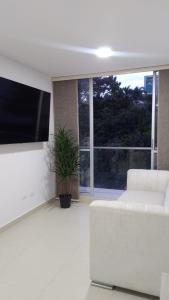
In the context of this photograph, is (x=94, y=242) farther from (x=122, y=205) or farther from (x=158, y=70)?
(x=158, y=70)

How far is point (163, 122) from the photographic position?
3.79 metres

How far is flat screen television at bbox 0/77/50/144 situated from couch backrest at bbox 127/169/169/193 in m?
1.61

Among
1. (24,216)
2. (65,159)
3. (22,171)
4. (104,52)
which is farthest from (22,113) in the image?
(24,216)

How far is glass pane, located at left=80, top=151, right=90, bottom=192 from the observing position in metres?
4.53

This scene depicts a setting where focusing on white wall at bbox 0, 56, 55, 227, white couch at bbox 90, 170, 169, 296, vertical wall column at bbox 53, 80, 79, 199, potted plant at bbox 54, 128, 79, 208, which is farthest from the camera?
vertical wall column at bbox 53, 80, 79, 199

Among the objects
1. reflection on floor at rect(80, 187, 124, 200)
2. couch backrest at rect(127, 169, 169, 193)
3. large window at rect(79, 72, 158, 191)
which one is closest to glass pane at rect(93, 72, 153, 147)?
large window at rect(79, 72, 158, 191)

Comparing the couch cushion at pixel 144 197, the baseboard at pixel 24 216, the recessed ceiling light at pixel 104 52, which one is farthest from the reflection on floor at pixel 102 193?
the recessed ceiling light at pixel 104 52

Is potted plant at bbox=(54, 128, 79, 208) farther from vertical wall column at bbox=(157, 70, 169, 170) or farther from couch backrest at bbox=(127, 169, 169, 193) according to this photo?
vertical wall column at bbox=(157, 70, 169, 170)

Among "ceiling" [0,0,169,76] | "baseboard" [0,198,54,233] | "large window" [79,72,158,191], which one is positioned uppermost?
"ceiling" [0,0,169,76]

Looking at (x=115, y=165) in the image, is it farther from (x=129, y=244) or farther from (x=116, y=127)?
(x=129, y=244)

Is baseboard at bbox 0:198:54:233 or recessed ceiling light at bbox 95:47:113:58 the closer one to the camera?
recessed ceiling light at bbox 95:47:113:58

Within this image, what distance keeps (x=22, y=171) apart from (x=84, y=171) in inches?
53.5

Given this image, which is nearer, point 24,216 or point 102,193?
point 24,216

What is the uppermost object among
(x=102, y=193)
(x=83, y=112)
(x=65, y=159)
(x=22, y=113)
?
(x=83, y=112)
